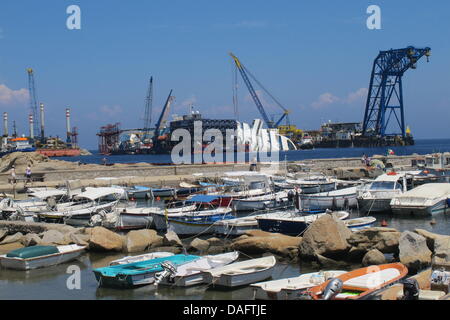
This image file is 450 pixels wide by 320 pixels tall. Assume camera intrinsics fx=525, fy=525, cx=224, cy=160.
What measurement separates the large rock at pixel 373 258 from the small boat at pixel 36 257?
348 inches

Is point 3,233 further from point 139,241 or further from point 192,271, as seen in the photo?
point 192,271

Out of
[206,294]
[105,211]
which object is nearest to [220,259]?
[206,294]

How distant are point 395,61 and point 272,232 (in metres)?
88.8

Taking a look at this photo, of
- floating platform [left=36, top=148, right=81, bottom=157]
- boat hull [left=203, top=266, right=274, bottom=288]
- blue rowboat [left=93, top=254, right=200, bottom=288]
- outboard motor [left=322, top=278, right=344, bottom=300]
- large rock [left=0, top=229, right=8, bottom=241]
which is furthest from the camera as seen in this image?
floating platform [left=36, top=148, right=81, bottom=157]

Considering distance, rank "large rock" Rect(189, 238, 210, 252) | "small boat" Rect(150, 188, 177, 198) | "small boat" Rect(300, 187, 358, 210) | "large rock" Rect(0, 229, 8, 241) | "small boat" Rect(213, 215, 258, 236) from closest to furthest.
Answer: "large rock" Rect(189, 238, 210, 252)
"small boat" Rect(213, 215, 258, 236)
"large rock" Rect(0, 229, 8, 241)
"small boat" Rect(300, 187, 358, 210)
"small boat" Rect(150, 188, 177, 198)

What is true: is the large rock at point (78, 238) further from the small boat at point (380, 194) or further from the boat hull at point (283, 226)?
the small boat at point (380, 194)

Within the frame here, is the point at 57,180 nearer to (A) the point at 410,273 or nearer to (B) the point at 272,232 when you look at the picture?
(B) the point at 272,232

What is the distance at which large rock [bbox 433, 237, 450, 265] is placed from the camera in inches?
504

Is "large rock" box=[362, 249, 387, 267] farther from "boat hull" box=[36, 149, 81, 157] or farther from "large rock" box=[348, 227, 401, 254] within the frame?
"boat hull" box=[36, 149, 81, 157]

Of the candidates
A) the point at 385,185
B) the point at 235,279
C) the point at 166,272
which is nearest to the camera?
the point at 235,279

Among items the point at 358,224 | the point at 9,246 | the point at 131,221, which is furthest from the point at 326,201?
the point at 9,246

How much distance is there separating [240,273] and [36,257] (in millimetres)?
6512

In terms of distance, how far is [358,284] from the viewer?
10953 mm

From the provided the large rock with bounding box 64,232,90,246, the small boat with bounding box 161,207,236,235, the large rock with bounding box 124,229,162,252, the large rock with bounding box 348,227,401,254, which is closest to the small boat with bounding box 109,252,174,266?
the large rock with bounding box 124,229,162,252
